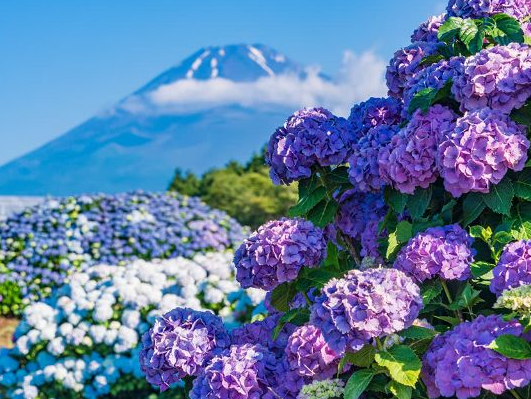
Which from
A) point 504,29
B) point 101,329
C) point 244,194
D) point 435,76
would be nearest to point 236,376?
point 435,76

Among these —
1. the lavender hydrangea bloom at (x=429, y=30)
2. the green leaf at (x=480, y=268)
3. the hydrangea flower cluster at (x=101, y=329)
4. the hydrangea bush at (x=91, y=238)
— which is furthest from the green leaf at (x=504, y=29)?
the hydrangea bush at (x=91, y=238)

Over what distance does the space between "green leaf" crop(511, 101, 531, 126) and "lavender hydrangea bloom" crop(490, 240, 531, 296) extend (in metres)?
0.57

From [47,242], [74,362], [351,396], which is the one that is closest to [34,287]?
[47,242]

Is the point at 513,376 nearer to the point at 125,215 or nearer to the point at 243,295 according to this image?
the point at 243,295

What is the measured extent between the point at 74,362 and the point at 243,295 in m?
1.43

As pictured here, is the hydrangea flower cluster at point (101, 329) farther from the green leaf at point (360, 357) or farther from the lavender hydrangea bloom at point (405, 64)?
the green leaf at point (360, 357)

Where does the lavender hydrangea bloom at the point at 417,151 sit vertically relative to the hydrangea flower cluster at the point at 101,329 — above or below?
above

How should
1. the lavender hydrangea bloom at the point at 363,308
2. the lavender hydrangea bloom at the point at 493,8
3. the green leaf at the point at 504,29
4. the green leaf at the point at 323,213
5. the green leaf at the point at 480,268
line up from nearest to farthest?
the lavender hydrangea bloom at the point at 363,308 < the green leaf at the point at 480,268 < the green leaf at the point at 504,29 < the green leaf at the point at 323,213 < the lavender hydrangea bloom at the point at 493,8

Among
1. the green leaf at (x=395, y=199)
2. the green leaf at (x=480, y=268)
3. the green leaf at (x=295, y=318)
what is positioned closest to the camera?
the green leaf at (x=480, y=268)

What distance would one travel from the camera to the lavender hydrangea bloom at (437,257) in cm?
267

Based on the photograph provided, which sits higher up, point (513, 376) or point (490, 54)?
point (490, 54)

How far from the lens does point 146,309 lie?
6.66m

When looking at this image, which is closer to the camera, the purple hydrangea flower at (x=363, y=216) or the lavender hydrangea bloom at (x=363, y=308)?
the lavender hydrangea bloom at (x=363, y=308)

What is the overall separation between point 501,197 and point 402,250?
0.37 meters
